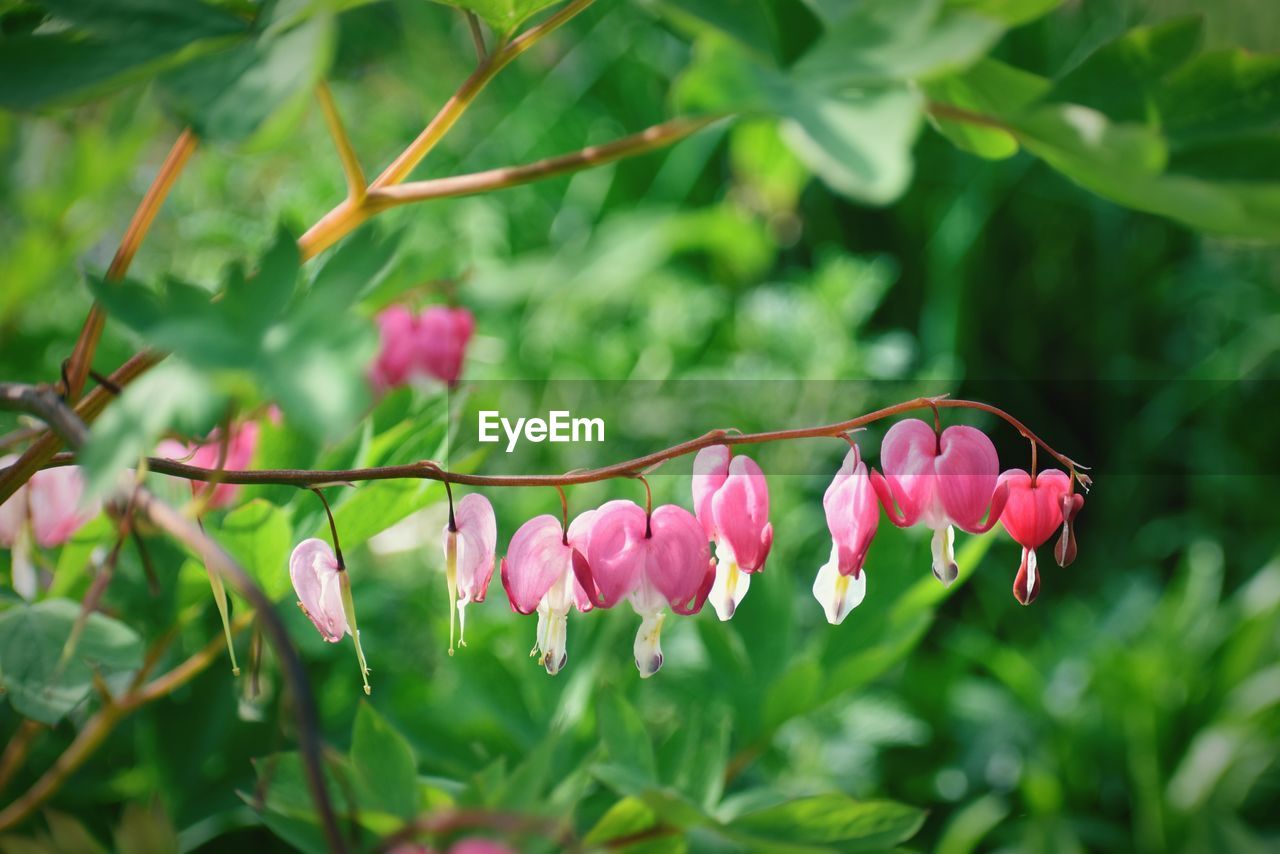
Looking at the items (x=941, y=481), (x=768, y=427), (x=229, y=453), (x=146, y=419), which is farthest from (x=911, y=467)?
(x=768, y=427)

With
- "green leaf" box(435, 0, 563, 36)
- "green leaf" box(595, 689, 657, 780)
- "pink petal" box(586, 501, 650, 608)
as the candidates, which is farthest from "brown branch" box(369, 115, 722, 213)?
"green leaf" box(595, 689, 657, 780)

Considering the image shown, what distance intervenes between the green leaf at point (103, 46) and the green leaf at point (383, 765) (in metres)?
0.27

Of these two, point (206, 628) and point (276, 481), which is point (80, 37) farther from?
point (206, 628)

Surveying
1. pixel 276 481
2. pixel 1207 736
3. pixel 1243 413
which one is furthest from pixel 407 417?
pixel 1243 413

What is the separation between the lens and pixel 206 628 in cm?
86

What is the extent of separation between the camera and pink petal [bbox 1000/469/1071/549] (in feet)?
1.58

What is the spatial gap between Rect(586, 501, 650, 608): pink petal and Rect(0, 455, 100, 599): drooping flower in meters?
0.27

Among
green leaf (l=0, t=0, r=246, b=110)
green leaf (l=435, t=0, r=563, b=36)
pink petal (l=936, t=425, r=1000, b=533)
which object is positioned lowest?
pink petal (l=936, t=425, r=1000, b=533)

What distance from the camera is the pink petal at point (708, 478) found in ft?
1.59

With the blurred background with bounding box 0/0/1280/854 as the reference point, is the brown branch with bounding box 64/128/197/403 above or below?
above

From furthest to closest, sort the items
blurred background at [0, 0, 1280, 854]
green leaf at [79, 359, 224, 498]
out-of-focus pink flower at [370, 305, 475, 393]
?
1. out-of-focus pink flower at [370, 305, 475, 393]
2. blurred background at [0, 0, 1280, 854]
3. green leaf at [79, 359, 224, 498]

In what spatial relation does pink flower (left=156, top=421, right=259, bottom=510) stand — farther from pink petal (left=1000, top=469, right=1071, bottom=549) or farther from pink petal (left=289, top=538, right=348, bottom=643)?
pink petal (left=1000, top=469, right=1071, bottom=549)

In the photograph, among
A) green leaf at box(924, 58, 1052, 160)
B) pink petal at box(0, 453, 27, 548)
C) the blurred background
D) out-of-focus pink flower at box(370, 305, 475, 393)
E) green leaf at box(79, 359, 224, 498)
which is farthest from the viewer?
out-of-focus pink flower at box(370, 305, 475, 393)

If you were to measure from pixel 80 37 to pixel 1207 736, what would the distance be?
1.47 m
